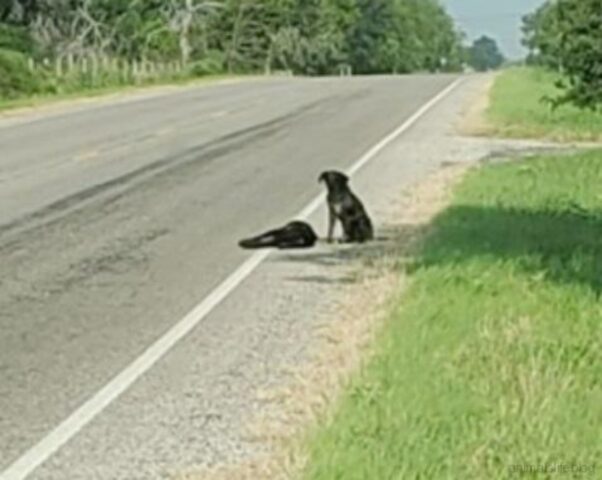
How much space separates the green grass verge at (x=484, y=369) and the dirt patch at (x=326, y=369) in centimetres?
12

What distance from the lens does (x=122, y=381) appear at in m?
8.17

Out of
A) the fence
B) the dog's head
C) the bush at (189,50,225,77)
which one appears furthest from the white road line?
the bush at (189,50,225,77)

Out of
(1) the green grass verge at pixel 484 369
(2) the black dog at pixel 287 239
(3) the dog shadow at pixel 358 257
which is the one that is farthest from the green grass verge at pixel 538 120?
(1) the green grass verge at pixel 484 369

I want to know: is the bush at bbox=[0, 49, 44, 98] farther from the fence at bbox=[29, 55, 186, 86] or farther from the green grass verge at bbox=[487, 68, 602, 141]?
the green grass verge at bbox=[487, 68, 602, 141]

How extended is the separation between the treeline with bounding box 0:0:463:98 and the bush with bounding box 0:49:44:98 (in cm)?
937

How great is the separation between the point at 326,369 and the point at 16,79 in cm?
3597

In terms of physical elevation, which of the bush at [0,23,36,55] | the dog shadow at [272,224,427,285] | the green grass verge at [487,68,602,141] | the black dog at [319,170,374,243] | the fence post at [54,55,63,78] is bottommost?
the fence post at [54,55,63,78]

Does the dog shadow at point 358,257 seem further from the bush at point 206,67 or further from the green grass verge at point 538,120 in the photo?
the bush at point 206,67

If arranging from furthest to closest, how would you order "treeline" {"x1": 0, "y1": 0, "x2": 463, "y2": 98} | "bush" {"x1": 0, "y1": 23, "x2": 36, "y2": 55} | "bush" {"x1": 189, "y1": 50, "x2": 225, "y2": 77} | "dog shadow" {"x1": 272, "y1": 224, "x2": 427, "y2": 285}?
"bush" {"x1": 189, "y1": 50, "x2": 225, "y2": 77}, "treeline" {"x1": 0, "y1": 0, "x2": 463, "y2": 98}, "bush" {"x1": 0, "y1": 23, "x2": 36, "y2": 55}, "dog shadow" {"x1": 272, "y1": 224, "x2": 427, "y2": 285}

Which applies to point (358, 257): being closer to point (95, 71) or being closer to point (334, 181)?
point (334, 181)

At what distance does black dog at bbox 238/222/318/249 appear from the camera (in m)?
13.0

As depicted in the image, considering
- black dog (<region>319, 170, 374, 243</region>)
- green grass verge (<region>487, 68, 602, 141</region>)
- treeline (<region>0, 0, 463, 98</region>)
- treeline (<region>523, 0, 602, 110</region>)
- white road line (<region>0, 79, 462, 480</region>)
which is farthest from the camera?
treeline (<region>0, 0, 463, 98</region>)

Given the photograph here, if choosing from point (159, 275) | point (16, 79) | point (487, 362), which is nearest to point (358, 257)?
point (159, 275)

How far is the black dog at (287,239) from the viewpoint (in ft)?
42.7
